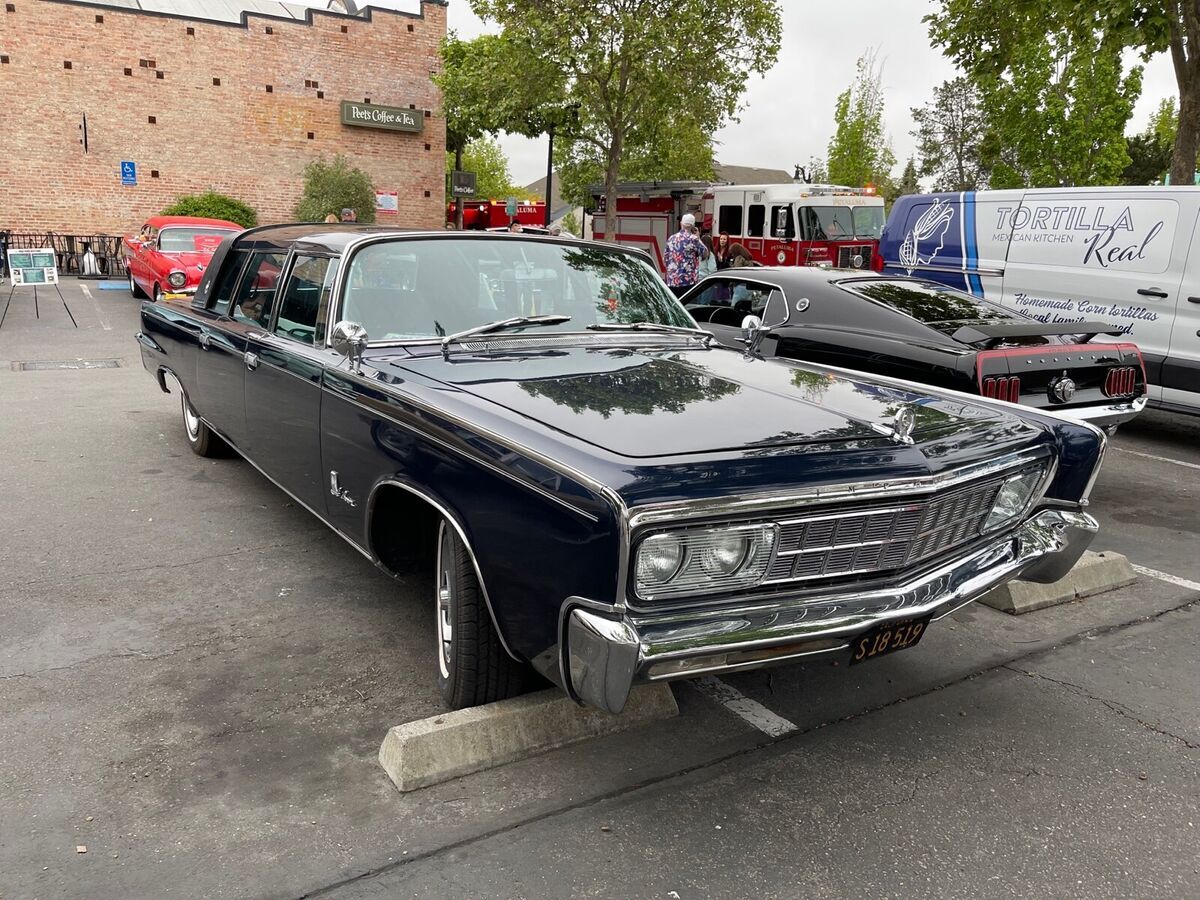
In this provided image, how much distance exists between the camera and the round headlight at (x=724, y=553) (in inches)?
100

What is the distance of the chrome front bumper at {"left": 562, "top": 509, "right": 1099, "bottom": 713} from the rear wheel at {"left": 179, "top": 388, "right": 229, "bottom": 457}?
4762 mm

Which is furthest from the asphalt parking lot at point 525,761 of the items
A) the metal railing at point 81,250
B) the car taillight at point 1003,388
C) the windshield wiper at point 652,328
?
the metal railing at point 81,250

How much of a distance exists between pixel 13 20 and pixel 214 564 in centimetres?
2604

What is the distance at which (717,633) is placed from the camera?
2.51 meters

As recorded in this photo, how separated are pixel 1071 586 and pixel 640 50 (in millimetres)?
17671

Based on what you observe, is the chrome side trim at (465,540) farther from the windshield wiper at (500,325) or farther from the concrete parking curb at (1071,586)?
the concrete parking curb at (1071,586)

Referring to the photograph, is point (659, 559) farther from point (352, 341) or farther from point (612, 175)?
point (612, 175)

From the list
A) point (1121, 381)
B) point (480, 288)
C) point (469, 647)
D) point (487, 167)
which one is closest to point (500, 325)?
point (480, 288)

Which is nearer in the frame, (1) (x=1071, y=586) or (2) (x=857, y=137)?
(1) (x=1071, y=586)

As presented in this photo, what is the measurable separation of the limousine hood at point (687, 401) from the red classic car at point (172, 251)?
1194 centimetres

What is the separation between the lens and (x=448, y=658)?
3299 millimetres

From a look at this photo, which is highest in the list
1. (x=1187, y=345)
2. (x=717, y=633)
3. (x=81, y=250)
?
(x=1187, y=345)

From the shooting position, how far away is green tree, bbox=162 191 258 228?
2614 centimetres

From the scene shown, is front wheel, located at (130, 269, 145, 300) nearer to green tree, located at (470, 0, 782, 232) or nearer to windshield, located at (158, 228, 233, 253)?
windshield, located at (158, 228, 233, 253)
